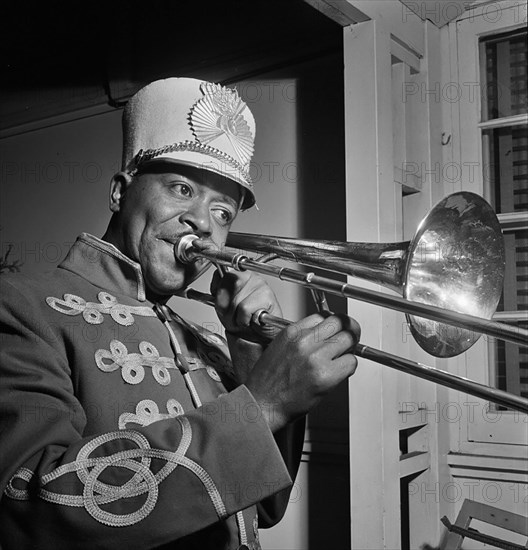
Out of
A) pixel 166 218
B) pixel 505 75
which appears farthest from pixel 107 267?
pixel 505 75

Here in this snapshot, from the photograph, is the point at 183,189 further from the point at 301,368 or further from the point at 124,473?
the point at 124,473

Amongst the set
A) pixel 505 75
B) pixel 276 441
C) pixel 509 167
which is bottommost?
pixel 276 441

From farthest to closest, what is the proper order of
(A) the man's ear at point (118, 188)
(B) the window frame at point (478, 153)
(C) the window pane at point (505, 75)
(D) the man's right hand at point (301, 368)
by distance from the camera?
(C) the window pane at point (505, 75)
(B) the window frame at point (478, 153)
(A) the man's ear at point (118, 188)
(D) the man's right hand at point (301, 368)

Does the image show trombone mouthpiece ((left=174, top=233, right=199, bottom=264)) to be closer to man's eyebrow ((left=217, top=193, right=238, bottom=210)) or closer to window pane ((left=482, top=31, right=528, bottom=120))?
man's eyebrow ((left=217, top=193, right=238, bottom=210))

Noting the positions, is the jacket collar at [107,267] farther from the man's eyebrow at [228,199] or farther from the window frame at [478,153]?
the window frame at [478,153]

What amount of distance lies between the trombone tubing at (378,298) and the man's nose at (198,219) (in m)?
0.05

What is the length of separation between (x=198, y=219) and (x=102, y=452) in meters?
0.57

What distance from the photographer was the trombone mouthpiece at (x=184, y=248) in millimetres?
1445

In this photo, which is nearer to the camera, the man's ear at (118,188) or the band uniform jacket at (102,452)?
the band uniform jacket at (102,452)

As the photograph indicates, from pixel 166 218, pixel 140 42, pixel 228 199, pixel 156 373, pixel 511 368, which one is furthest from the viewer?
pixel 140 42

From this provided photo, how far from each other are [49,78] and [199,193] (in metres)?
2.27

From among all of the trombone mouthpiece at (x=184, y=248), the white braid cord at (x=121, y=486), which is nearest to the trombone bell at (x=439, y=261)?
the trombone mouthpiece at (x=184, y=248)

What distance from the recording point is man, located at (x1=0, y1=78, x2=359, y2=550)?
1.03 meters

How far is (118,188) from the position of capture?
1.56 metres
